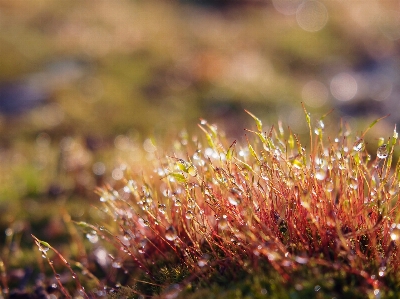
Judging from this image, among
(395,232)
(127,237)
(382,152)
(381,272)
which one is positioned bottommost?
(127,237)

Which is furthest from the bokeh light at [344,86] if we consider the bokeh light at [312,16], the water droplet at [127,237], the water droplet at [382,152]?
the water droplet at [127,237]

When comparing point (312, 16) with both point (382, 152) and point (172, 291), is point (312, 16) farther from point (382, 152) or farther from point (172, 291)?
point (172, 291)

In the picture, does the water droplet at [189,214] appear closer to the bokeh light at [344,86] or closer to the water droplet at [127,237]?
the water droplet at [127,237]

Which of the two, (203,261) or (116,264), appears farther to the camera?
(116,264)

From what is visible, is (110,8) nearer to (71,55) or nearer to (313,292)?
(71,55)

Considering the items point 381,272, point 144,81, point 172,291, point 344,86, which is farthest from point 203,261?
point 344,86

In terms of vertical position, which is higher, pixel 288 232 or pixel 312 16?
pixel 288 232

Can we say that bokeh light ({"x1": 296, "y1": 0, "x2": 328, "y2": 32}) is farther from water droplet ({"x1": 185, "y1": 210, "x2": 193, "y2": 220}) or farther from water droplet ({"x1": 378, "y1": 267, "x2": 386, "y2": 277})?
water droplet ({"x1": 378, "y1": 267, "x2": 386, "y2": 277})

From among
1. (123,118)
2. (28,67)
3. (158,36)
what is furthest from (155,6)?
(123,118)

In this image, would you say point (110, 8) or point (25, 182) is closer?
point (25, 182)
